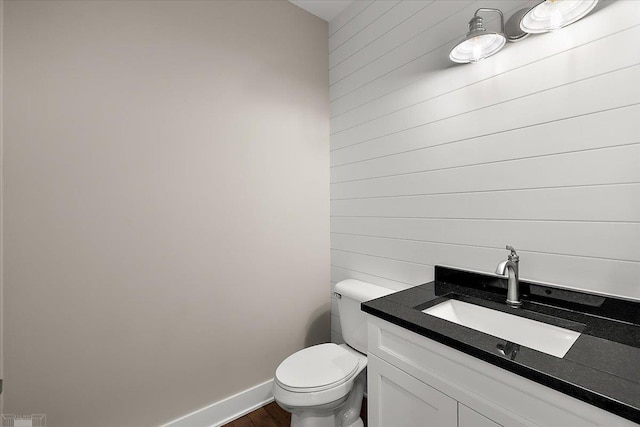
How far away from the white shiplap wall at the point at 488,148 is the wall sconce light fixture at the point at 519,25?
6 cm

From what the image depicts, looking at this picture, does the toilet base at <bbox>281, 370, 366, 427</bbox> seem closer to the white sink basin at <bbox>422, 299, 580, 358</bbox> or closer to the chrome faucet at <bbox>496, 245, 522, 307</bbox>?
the white sink basin at <bbox>422, 299, 580, 358</bbox>

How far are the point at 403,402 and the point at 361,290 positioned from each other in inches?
28.4

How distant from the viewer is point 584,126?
981 millimetres

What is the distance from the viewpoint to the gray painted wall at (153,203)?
3.84ft

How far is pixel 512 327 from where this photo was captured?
1.02 m

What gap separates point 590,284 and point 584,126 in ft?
1.86

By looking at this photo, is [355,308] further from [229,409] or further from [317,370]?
[229,409]

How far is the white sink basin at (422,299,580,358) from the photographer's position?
35.6 inches

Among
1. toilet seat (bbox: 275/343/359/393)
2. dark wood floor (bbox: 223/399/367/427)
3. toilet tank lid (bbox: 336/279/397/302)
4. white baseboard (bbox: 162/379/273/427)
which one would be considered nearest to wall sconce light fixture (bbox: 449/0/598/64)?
toilet tank lid (bbox: 336/279/397/302)

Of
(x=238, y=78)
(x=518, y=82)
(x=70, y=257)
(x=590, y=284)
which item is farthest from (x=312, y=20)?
(x=590, y=284)

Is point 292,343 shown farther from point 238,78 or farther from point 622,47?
point 622,47

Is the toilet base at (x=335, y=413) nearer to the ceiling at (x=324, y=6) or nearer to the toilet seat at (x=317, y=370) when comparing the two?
the toilet seat at (x=317, y=370)

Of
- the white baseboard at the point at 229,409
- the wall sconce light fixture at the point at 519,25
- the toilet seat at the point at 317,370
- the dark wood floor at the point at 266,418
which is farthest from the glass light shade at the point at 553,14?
the white baseboard at the point at 229,409

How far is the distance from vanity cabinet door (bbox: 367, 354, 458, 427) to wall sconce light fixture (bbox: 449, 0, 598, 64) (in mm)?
1322
